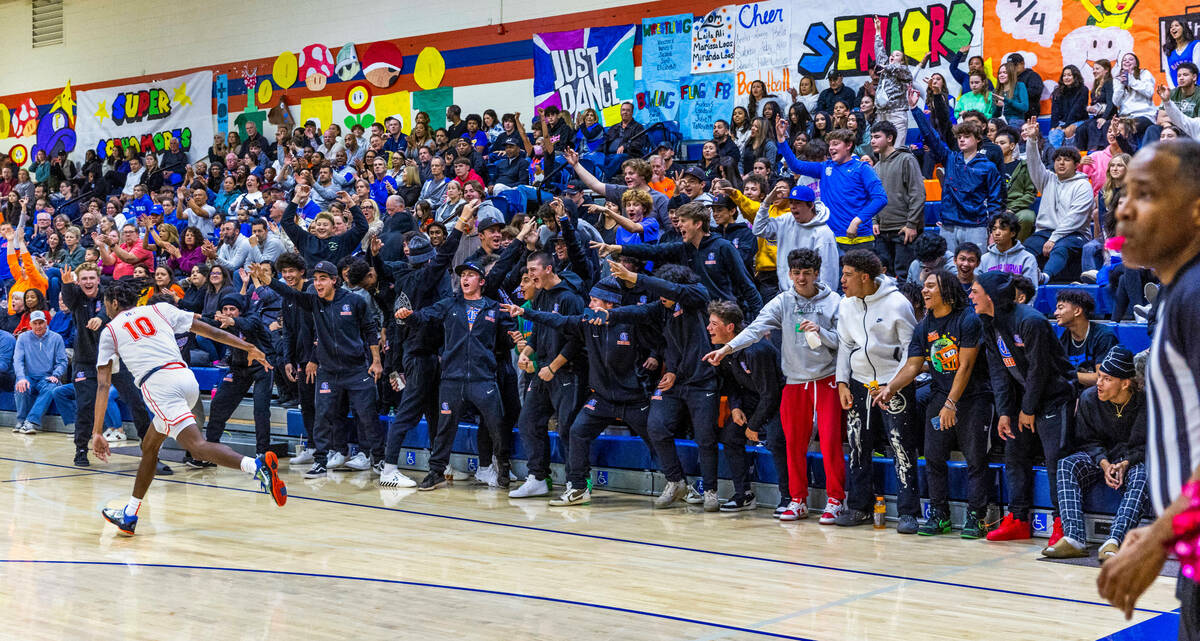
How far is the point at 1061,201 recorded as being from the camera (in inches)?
408

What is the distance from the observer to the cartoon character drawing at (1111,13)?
14.0m

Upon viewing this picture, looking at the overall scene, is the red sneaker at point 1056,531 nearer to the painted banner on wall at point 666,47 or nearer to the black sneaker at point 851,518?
the black sneaker at point 851,518

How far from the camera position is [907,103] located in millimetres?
12531

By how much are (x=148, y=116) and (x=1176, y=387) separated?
84.6 feet

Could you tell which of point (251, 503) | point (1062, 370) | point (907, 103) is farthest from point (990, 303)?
point (251, 503)

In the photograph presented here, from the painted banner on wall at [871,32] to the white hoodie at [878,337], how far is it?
26.7ft

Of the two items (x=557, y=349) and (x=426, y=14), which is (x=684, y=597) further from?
(x=426, y=14)

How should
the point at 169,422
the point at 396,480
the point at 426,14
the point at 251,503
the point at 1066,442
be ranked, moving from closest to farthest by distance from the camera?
the point at 1066,442 → the point at 169,422 → the point at 251,503 → the point at 396,480 → the point at 426,14

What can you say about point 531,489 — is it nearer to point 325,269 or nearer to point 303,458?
point 325,269

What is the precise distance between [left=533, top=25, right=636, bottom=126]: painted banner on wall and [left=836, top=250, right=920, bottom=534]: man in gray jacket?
10505 millimetres

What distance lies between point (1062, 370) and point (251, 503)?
640cm

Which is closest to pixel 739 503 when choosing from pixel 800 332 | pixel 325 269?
pixel 800 332

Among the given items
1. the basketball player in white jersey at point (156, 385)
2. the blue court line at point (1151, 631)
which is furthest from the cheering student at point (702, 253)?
the blue court line at point (1151, 631)

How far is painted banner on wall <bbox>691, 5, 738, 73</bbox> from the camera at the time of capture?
17.4m
